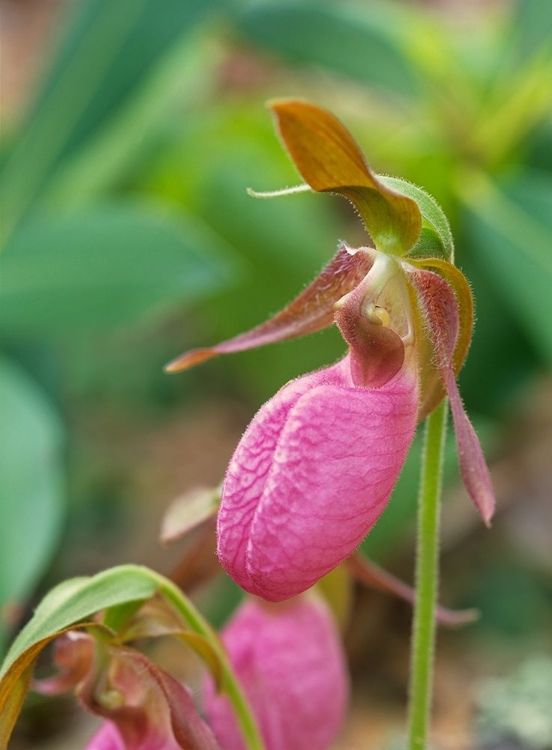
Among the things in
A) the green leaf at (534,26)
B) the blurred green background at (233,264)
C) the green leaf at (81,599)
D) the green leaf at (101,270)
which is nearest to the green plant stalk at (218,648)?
the green leaf at (81,599)

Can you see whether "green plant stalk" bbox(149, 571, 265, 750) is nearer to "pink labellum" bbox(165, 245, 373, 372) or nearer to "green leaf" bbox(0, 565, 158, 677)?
"green leaf" bbox(0, 565, 158, 677)

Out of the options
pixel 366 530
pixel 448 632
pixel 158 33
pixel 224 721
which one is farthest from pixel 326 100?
pixel 366 530

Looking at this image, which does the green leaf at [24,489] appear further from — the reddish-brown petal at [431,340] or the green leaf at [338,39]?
the green leaf at [338,39]

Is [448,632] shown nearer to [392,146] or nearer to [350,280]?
[392,146]

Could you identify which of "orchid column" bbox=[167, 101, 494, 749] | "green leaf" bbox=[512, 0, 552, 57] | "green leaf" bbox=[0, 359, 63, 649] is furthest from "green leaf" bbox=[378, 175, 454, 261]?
"green leaf" bbox=[512, 0, 552, 57]

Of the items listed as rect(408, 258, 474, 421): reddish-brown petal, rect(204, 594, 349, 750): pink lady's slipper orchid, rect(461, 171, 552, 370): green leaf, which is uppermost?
rect(408, 258, 474, 421): reddish-brown petal

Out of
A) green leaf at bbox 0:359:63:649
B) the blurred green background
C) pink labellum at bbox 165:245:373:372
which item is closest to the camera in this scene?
pink labellum at bbox 165:245:373:372
